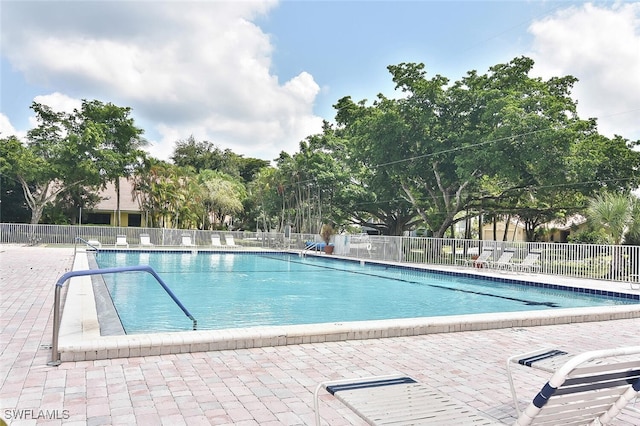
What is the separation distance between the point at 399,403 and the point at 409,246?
1932 centimetres

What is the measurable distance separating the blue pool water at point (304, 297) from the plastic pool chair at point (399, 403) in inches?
216

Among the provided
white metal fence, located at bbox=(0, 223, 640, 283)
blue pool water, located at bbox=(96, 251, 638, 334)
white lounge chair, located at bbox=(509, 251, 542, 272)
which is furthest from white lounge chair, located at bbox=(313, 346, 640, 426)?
white lounge chair, located at bbox=(509, 251, 542, 272)

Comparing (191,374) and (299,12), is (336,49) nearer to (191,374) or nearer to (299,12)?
(299,12)

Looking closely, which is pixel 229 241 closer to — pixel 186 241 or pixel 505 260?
pixel 186 241

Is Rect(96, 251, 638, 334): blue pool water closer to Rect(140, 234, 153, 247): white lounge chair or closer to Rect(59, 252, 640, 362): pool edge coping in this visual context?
Rect(59, 252, 640, 362): pool edge coping

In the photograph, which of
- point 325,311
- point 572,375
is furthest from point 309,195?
point 572,375

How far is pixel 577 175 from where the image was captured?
2095 centimetres

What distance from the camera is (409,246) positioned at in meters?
21.7

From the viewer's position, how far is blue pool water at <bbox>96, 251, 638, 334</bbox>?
29.9ft

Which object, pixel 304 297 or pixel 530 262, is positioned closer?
pixel 304 297

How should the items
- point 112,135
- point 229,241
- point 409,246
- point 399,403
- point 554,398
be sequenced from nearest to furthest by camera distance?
1. point 554,398
2. point 399,403
3. point 409,246
4. point 229,241
5. point 112,135

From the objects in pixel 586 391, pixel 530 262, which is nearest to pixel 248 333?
pixel 586 391

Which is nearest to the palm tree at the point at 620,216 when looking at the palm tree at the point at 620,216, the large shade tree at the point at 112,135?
the palm tree at the point at 620,216

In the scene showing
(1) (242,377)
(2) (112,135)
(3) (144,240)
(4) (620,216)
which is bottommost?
(1) (242,377)
